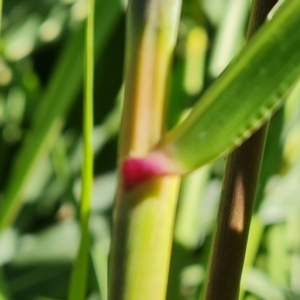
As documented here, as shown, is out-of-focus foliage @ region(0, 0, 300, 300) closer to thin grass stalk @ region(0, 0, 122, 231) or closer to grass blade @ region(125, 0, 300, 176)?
thin grass stalk @ region(0, 0, 122, 231)

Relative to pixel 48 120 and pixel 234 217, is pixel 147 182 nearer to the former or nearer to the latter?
pixel 234 217

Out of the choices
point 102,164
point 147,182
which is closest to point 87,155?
point 147,182

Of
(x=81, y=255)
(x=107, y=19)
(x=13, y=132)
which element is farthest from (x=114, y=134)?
(x=81, y=255)

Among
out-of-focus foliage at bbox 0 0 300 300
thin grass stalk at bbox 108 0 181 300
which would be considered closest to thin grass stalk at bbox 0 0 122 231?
out-of-focus foliage at bbox 0 0 300 300

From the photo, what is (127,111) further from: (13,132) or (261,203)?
(13,132)

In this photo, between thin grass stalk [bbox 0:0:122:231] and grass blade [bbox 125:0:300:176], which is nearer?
grass blade [bbox 125:0:300:176]
